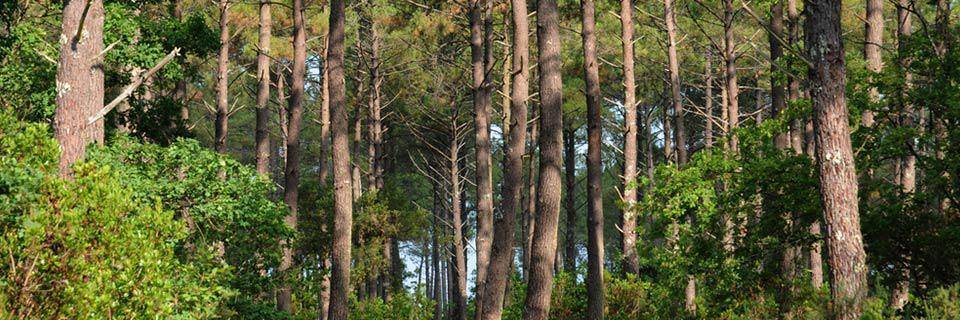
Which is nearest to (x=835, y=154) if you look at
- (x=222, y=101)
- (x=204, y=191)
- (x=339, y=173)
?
(x=204, y=191)

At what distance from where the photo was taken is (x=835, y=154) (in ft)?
31.7

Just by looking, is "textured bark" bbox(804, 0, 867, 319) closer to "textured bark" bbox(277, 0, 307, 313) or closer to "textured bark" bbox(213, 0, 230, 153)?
"textured bark" bbox(277, 0, 307, 313)

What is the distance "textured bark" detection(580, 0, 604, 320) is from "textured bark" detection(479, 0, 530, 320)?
5.75ft

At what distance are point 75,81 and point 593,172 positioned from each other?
8643 millimetres

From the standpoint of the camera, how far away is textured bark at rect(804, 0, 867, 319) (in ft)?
31.3

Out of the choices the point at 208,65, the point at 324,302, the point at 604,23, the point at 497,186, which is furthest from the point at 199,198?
the point at 497,186

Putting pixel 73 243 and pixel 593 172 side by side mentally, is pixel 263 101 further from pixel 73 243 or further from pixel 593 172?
pixel 73 243

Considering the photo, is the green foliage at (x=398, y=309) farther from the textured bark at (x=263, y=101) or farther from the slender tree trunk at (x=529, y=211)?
the slender tree trunk at (x=529, y=211)

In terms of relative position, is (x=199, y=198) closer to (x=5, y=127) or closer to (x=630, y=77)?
(x=5, y=127)

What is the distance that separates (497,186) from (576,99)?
19879 mm

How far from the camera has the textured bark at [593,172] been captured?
1590cm

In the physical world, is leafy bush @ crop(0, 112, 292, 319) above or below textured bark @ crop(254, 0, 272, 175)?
below

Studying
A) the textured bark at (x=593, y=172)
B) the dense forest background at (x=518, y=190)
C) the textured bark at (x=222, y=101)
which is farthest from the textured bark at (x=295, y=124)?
the textured bark at (x=593, y=172)

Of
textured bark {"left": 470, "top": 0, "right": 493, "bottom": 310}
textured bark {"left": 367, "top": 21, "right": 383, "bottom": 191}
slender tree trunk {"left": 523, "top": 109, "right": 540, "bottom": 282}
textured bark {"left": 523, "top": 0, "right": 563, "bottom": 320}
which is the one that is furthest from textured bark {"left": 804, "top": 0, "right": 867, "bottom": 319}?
textured bark {"left": 367, "top": 21, "right": 383, "bottom": 191}
